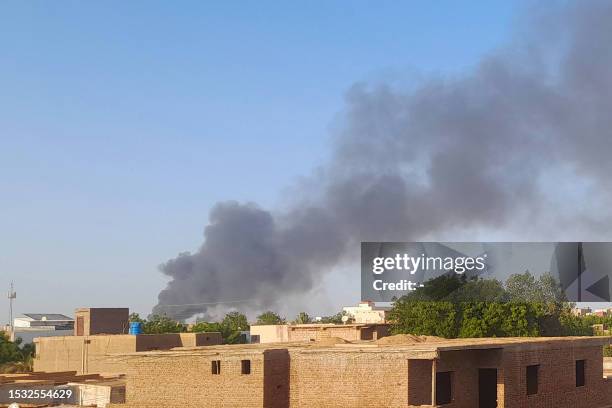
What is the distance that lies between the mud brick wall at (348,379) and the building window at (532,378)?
21.8ft

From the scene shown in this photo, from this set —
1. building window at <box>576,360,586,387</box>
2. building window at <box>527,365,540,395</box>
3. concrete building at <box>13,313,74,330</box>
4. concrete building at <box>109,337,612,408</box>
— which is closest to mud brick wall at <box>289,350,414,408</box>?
concrete building at <box>109,337,612,408</box>

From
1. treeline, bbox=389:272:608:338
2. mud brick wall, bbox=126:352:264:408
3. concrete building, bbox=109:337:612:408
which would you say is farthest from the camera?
treeline, bbox=389:272:608:338

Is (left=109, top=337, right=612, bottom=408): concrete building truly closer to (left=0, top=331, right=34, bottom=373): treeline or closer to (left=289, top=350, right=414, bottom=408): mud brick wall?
(left=289, top=350, right=414, bottom=408): mud brick wall

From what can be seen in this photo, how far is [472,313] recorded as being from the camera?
62.1 metres

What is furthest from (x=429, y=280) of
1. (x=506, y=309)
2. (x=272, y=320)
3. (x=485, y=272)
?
(x=272, y=320)

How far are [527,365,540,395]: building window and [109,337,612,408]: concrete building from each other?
→ 35 millimetres

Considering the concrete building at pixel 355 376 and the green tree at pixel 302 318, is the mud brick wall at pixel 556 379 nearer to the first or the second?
the concrete building at pixel 355 376

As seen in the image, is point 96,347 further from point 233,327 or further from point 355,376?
point 233,327

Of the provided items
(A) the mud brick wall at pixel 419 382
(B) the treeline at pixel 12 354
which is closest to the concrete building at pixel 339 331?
(A) the mud brick wall at pixel 419 382

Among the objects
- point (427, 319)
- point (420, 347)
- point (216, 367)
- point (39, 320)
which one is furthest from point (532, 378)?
point (39, 320)

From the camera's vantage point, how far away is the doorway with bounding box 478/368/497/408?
1292 inches

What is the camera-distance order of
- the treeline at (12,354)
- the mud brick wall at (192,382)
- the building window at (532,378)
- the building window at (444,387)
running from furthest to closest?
the treeline at (12,354) → the building window at (532,378) → the building window at (444,387) → the mud brick wall at (192,382)

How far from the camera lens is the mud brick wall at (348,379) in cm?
2911

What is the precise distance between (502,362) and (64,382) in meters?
22.7
